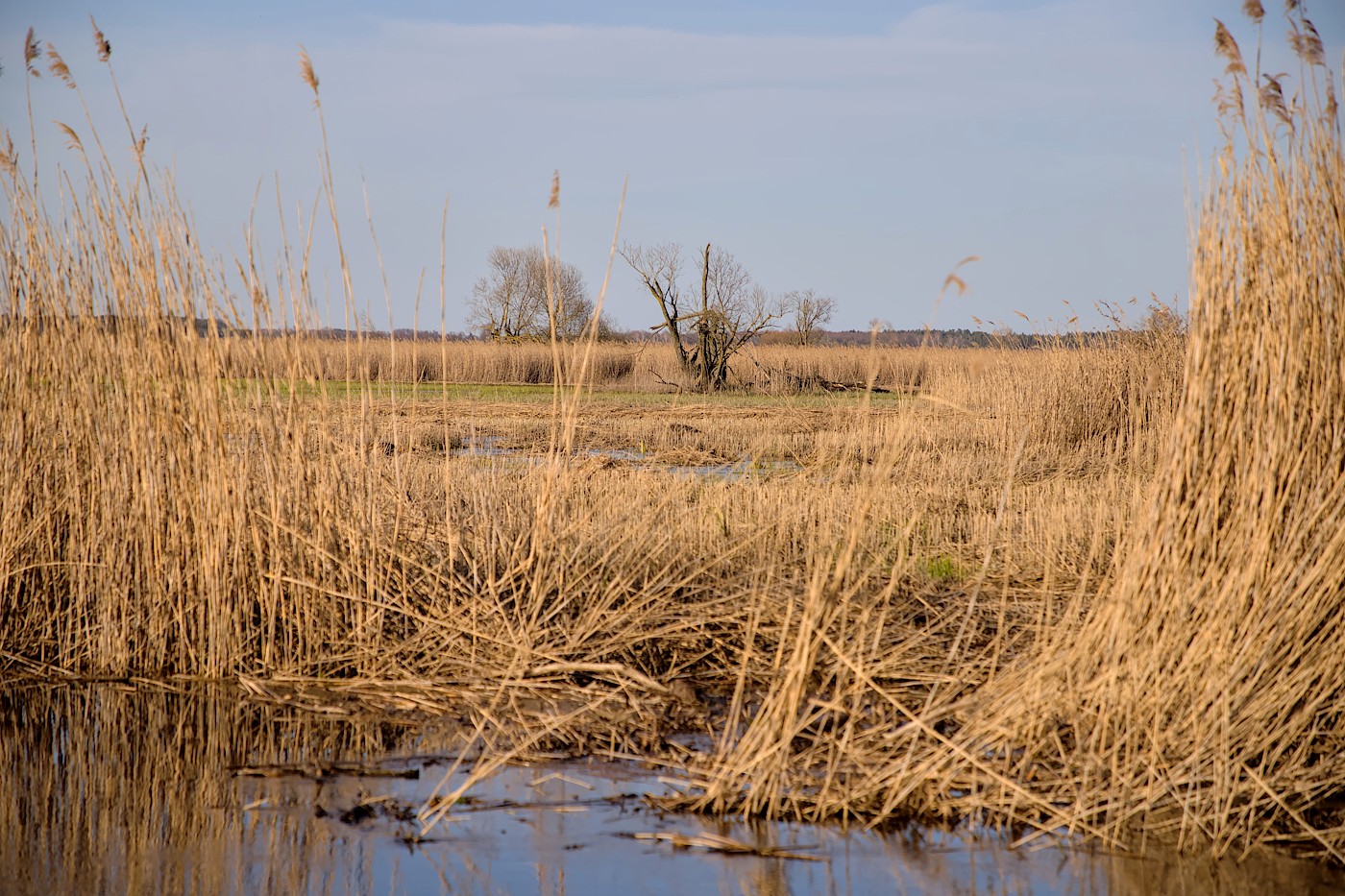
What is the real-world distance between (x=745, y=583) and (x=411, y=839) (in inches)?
91.7

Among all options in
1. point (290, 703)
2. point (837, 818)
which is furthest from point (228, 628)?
point (837, 818)

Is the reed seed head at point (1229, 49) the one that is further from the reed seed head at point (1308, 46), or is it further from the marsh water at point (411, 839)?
the marsh water at point (411, 839)

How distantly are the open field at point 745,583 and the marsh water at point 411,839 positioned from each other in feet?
0.44

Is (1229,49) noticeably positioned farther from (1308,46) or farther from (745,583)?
(745,583)

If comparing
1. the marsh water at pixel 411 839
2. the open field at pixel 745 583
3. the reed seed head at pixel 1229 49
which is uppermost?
the reed seed head at pixel 1229 49

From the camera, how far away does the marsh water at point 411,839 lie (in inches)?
107

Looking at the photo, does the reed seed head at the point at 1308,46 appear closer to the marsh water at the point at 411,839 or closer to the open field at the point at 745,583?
the open field at the point at 745,583

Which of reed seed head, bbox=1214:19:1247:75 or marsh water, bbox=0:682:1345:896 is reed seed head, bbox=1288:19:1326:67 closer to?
reed seed head, bbox=1214:19:1247:75

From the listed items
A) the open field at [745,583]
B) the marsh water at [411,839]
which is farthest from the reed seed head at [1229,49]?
the marsh water at [411,839]

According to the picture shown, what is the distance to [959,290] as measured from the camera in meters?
2.73

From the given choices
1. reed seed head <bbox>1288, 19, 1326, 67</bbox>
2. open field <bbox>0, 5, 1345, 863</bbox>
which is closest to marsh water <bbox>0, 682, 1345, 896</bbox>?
open field <bbox>0, 5, 1345, 863</bbox>

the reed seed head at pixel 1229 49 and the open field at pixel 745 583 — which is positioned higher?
the reed seed head at pixel 1229 49

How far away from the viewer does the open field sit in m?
2.89

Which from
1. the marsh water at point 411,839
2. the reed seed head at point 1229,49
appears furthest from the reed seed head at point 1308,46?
the marsh water at point 411,839
